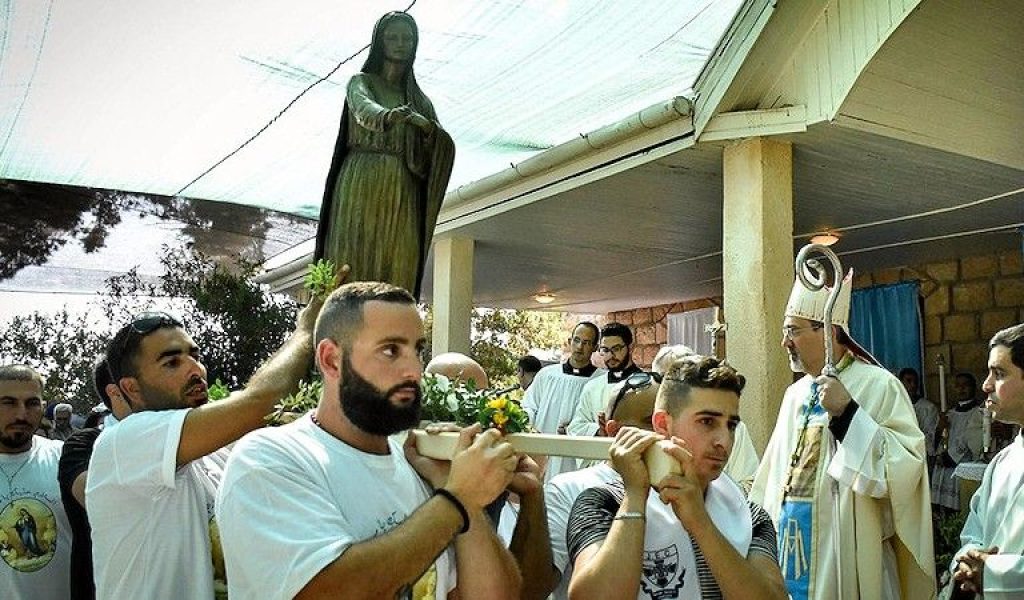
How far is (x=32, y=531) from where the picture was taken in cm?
384

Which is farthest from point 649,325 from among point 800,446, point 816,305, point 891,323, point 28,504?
point 28,504

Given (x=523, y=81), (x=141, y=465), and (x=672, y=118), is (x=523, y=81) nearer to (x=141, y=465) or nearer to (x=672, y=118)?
(x=672, y=118)

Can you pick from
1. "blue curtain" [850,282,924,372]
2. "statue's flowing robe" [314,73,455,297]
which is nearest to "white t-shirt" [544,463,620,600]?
"statue's flowing robe" [314,73,455,297]

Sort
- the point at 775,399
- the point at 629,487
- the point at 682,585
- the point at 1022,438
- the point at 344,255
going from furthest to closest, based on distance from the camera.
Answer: the point at 775,399
the point at 1022,438
the point at 344,255
the point at 682,585
the point at 629,487

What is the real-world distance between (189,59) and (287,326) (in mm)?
6086

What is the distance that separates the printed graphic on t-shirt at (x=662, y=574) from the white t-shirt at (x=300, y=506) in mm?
568

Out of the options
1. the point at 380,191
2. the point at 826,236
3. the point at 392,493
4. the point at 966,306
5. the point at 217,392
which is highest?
the point at 826,236

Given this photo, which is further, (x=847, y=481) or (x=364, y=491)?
(x=847, y=481)

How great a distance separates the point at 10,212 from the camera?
11.1 meters

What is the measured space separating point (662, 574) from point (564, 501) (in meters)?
0.36

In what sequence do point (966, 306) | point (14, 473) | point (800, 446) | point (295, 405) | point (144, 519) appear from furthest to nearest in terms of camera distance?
point (966, 306), point (800, 446), point (14, 473), point (295, 405), point (144, 519)

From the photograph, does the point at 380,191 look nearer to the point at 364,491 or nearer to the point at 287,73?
the point at 364,491

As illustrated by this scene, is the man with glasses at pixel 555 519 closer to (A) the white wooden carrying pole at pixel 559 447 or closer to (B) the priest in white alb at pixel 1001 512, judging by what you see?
(A) the white wooden carrying pole at pixel 559 447

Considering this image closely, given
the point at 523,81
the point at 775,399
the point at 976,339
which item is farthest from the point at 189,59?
the point at 976,339
